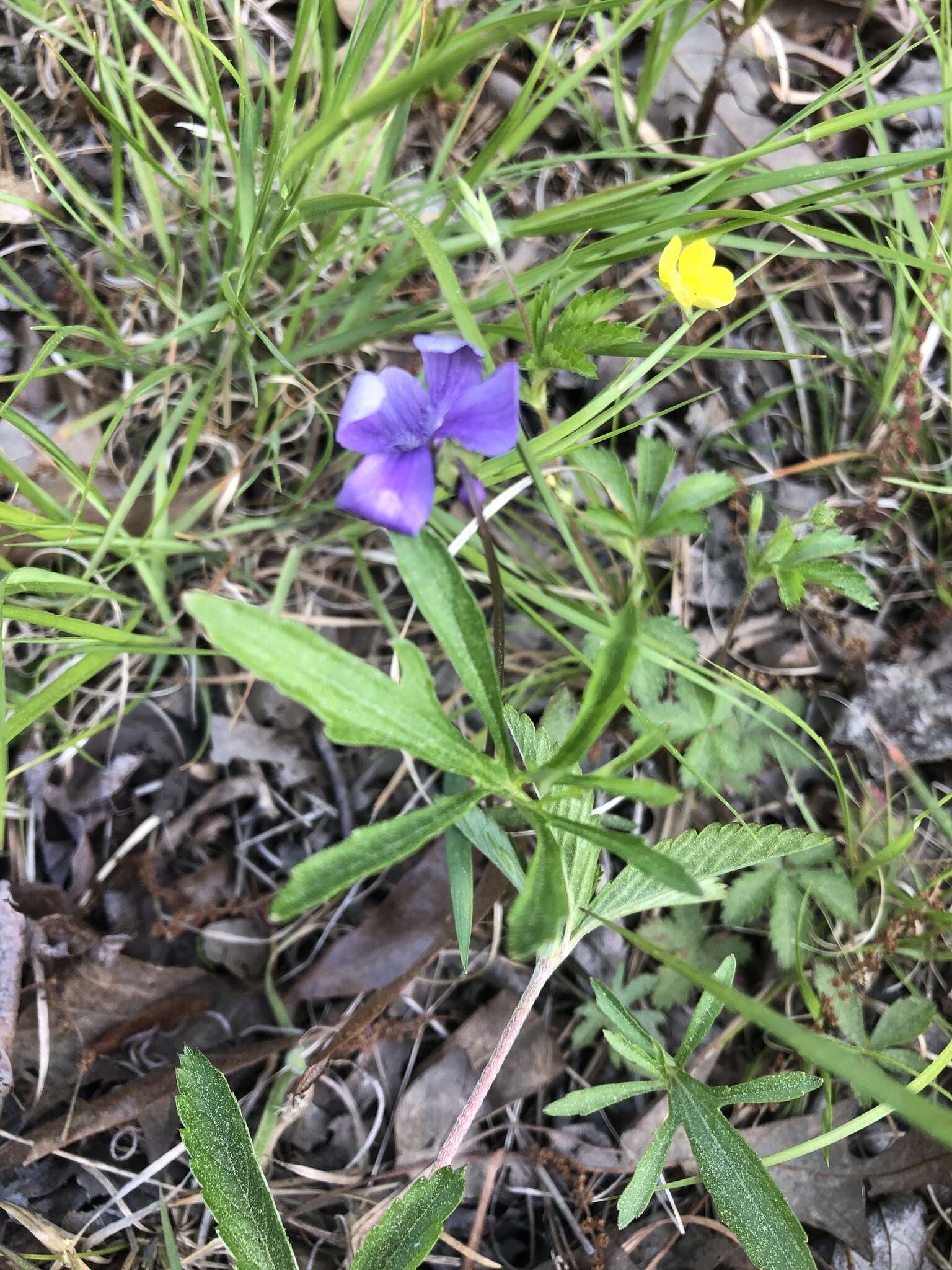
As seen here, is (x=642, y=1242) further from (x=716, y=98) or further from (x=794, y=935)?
(x=716, y=98)

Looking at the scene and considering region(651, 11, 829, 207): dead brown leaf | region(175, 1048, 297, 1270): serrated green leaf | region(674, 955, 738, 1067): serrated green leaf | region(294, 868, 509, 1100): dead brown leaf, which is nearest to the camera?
region(175, 1048, 297, 1270): serrated green leaf

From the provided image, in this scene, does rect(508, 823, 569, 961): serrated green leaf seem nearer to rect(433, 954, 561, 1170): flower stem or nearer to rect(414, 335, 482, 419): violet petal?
rect(433, 954, 561, 1170): flower stem

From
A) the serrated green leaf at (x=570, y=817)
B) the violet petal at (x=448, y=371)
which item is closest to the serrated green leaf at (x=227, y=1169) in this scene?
the serrated green leaf at (x=570, y=817)

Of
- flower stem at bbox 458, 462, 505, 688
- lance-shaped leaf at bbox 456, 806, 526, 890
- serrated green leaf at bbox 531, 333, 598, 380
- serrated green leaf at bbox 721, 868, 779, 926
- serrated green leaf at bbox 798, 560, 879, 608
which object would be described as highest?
serrated green leaf at bbox 531, 333, 598, 380

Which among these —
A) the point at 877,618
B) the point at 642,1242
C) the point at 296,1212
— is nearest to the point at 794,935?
the point at 642,1242

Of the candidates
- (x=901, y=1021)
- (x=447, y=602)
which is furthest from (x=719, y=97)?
(x=901, y=1021)

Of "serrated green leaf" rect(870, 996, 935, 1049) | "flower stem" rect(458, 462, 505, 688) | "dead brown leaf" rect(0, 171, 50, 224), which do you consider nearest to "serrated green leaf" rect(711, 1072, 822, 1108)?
"serrated green leaf" rect(870, 996, 935, 1049)

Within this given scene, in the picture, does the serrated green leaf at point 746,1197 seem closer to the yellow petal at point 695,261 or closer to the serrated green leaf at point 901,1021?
the serrated green leaf at point 901,1021
